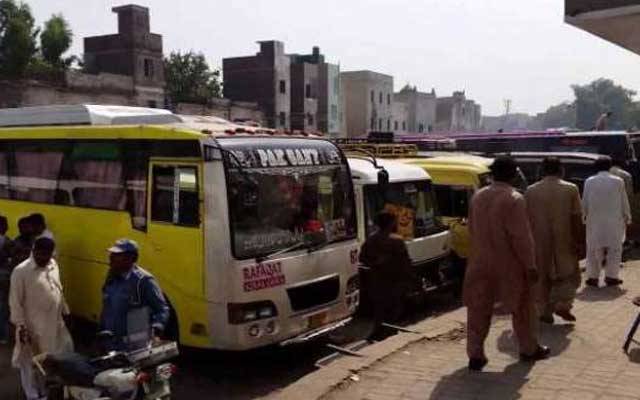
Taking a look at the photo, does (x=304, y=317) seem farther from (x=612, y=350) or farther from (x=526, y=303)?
(x=612, y=350)

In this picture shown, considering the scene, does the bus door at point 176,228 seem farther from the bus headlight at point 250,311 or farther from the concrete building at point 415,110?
the concrete building at point 415,110

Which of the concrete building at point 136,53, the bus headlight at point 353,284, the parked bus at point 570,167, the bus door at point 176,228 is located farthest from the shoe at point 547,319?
the concrete building at point 136,53

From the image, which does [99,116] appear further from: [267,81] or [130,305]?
[267,81]

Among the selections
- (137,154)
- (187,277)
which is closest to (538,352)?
(187,277)

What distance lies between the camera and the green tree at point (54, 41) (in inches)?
1400

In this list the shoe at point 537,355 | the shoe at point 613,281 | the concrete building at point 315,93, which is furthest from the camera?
the concrete building at point 315,93

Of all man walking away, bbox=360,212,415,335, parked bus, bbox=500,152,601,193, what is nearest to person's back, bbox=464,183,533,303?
man walking away, bbox=360,212,415,335

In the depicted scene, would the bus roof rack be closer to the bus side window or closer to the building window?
the bus side window

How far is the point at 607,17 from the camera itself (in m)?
5.45

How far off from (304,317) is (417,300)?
3428 mm

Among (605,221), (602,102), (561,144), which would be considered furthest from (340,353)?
(602,102)

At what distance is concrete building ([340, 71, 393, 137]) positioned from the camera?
63134mm

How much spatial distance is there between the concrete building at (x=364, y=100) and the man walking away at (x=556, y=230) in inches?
2177

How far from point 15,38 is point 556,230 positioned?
31.1m
